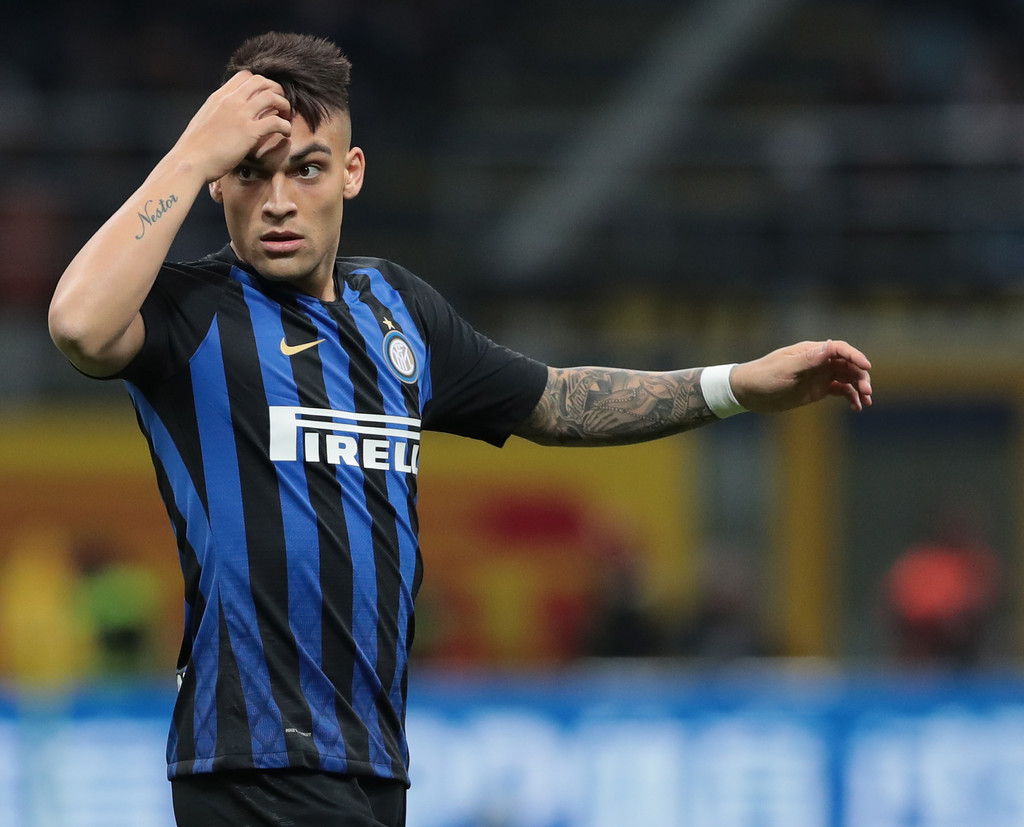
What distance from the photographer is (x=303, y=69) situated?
126 inches

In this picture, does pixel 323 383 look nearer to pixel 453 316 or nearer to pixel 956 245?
pixel 453 316

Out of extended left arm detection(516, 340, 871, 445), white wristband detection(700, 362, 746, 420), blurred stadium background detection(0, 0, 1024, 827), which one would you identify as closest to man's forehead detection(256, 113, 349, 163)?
extended left arm detection(516, 340, 871, 445)

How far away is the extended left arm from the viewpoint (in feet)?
11.7

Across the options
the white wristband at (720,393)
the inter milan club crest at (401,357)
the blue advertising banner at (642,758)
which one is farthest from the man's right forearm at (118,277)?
the blue advertising banner at (642,758)

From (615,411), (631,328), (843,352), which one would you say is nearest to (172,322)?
(615,411)

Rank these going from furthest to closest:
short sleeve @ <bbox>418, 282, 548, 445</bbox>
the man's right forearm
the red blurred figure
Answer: the red blurred figure → short sleeve @ <bbox>418, 282, 548, 445</bbox> → the man's right forearm

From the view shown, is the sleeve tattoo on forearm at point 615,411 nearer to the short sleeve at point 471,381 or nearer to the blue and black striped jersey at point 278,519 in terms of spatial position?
the short sleeve at point 471,381

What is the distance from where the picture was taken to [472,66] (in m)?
14.1

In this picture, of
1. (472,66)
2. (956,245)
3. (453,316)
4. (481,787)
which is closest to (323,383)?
(453,316)

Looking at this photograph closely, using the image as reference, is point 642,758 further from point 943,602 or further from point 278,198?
point 278,198

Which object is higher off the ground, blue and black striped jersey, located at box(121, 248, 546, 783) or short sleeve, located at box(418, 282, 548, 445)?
short sleeve, located at box(418, 282, 548, 445)

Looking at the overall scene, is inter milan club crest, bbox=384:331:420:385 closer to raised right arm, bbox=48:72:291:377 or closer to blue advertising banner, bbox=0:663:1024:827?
raised right arm, bbox=48:72:291:377

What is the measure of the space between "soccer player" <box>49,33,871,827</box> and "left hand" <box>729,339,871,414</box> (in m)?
0.72

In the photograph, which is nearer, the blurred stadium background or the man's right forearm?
the man's right forearm
